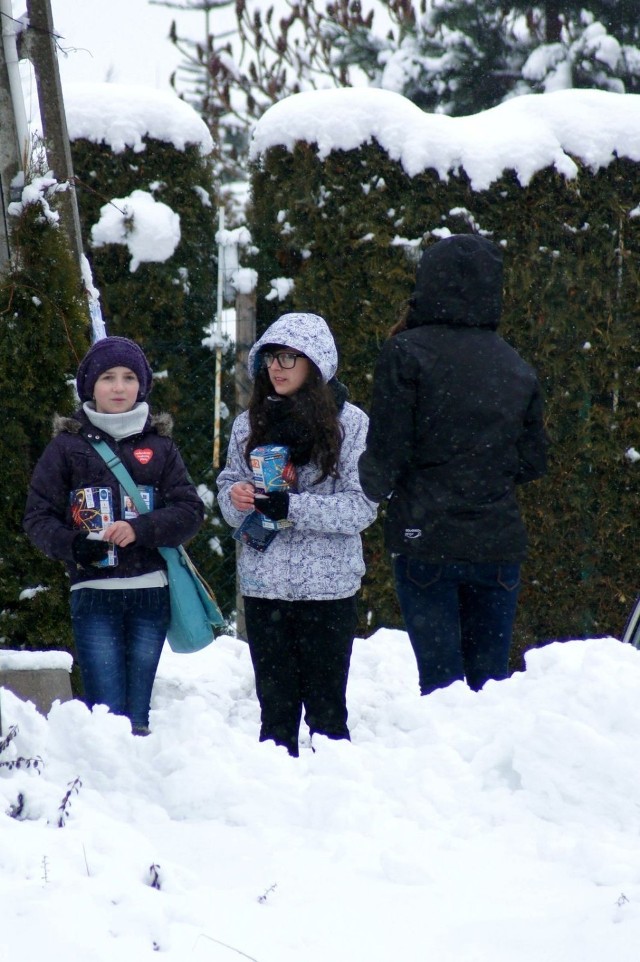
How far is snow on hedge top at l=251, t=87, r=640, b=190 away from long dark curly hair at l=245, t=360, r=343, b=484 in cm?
233

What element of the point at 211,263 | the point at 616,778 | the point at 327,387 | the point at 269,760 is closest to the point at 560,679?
the point at 616,778

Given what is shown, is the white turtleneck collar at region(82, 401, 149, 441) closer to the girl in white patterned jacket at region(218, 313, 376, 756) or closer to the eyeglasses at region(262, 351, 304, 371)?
the girl in white patterned jacket at region(218, 313, 376, 756)

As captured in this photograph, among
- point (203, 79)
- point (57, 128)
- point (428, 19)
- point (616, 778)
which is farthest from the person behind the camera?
point (203, 79)

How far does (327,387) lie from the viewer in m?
3.95

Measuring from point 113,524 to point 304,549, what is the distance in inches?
27.6

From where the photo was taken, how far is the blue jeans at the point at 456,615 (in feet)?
12.2

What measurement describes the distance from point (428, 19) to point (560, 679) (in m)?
12.3

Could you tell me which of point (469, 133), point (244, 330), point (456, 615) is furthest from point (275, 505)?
point (469, 133)

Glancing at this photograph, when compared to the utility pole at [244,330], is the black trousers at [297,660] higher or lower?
lower

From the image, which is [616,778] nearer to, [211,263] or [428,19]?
[211,263]

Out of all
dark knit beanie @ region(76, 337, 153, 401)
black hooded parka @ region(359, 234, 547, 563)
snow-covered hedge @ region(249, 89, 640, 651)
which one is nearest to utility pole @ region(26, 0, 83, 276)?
snow-covered hedge @ region(249, 89, 640, 651)

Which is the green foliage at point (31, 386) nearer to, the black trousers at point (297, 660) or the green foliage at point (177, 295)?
the green foliage at point (177, 295)

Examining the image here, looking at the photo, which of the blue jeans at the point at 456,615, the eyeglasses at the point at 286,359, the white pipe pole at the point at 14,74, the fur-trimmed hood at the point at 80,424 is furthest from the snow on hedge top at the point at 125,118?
the blue jeans at the point at 456,615

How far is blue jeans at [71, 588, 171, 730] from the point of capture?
12.8ft
